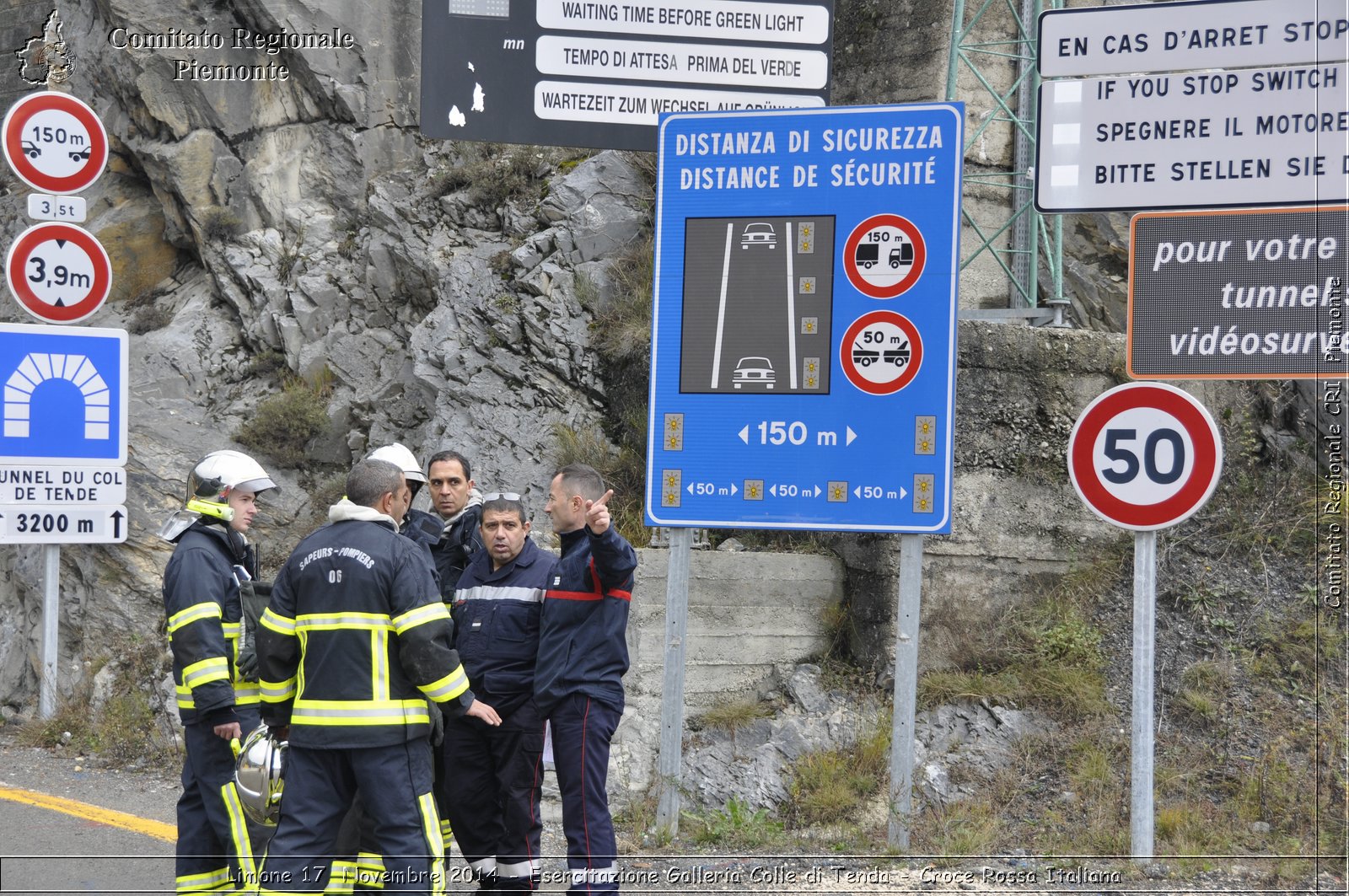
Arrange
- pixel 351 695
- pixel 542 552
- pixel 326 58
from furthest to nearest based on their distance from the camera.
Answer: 1. pixel 326 58
2. pixel 542 552
3. pixel 351 695

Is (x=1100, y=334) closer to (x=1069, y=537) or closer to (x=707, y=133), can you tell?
(x=1069, y=537)

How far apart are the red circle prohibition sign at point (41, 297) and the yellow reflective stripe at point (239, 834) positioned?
495 centimetres

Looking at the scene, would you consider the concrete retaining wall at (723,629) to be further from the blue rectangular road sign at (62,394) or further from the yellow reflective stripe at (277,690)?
the blue rectangular road sign at (62,394)

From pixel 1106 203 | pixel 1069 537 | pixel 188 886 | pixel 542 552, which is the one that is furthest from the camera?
pixel 1069 537

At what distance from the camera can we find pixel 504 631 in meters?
5.12

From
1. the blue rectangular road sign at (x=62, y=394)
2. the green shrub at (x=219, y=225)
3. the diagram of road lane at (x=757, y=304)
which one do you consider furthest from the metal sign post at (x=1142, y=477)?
the green shrub at (x=219, y=225)

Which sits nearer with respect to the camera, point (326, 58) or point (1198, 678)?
point (1198, 678)

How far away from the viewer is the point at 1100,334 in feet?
27.5

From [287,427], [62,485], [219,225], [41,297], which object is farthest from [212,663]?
[219,225]

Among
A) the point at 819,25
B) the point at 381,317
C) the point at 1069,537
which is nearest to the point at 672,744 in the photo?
the point at 1069,537

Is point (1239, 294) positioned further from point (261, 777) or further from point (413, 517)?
point (261, 777)

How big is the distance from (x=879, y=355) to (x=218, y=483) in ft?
10.6

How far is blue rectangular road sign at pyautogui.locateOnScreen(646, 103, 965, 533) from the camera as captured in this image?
6.12 metres

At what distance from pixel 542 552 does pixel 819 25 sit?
466 centimetres
